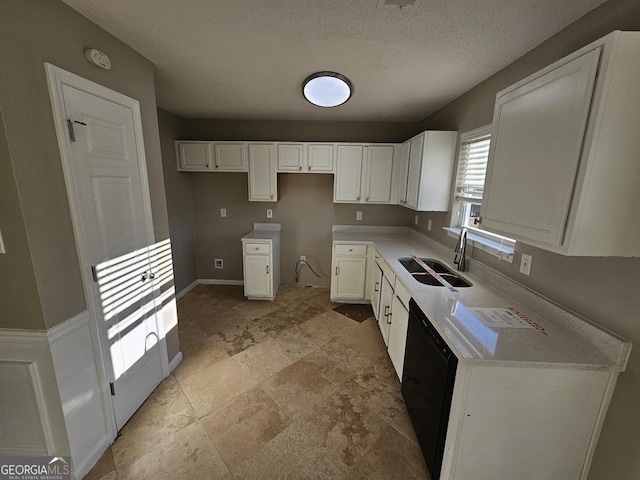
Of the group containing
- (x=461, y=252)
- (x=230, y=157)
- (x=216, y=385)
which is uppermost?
(x=230, y=157)

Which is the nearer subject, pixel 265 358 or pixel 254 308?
pixel 265 358

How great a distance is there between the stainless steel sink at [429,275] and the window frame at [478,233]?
0.30m

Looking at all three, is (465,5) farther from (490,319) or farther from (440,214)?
(440,214)

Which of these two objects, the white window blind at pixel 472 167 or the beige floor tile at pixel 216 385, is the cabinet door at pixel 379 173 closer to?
the white window blind at pixel 472 167

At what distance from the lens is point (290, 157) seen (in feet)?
10.8

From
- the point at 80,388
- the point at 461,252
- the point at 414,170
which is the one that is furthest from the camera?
the point at 414,170

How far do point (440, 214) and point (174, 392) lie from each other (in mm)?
2910

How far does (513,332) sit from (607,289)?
0.41 metres

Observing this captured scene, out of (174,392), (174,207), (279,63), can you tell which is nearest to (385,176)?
(279,63)

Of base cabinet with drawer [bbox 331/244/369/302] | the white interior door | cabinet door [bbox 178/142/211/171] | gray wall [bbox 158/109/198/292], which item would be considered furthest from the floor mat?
cabinet door [bbox 178/142/211/171]

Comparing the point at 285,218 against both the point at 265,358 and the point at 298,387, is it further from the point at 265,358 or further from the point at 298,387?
the point at 298,387

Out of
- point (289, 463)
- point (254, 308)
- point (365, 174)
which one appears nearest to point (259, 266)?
point (254, 308)

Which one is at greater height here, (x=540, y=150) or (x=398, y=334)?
(x=540, y=150)

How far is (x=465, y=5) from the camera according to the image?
1190 mm
